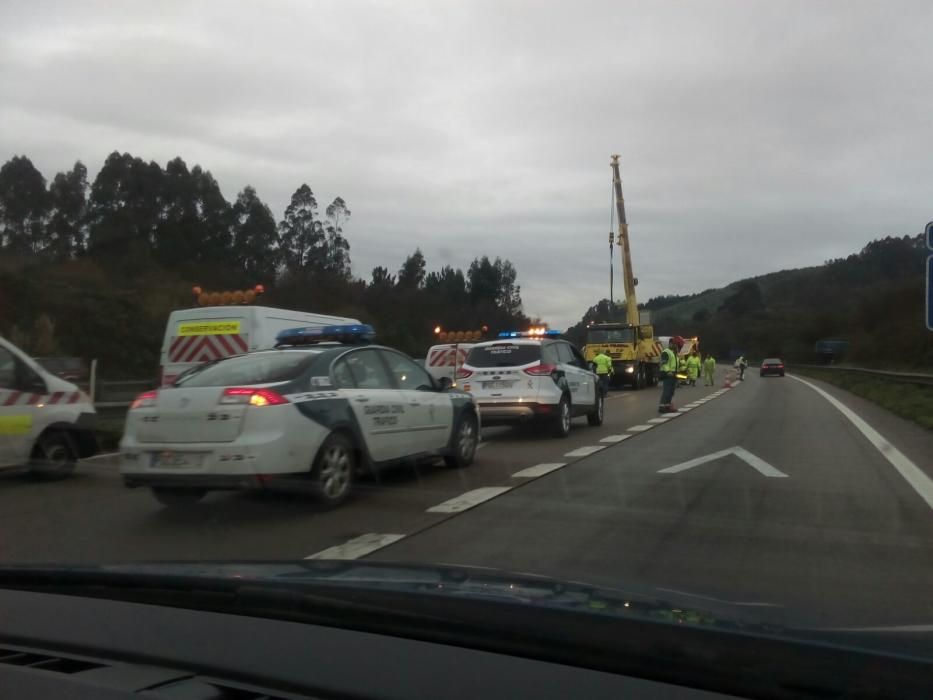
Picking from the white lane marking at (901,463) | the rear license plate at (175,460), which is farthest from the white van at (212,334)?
the white lane marking at (901,463)

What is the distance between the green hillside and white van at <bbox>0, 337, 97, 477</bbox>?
30.9 meters

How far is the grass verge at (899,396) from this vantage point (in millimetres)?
18500

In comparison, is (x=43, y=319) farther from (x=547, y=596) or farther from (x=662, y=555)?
Result: (x=547, y=596)

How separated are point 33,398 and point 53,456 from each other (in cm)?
69

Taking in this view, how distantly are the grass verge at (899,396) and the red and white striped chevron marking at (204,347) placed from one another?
1203 cm

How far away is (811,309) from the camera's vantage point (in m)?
109

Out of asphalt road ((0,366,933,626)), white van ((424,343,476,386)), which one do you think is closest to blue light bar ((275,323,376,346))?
asphalt road ((0,366,933,626))

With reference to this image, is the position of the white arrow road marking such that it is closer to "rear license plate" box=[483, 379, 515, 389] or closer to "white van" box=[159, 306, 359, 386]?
"rear license plate" box=[483, 379, 515, 389]

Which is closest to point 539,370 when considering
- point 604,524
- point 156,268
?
point 604,524

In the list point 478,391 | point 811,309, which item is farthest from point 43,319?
point 811,309

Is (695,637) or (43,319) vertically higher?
(43,319)

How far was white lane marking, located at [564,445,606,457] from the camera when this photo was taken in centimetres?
1199

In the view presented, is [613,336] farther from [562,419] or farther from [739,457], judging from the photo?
[739,457]

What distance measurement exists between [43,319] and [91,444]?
22.3 m
